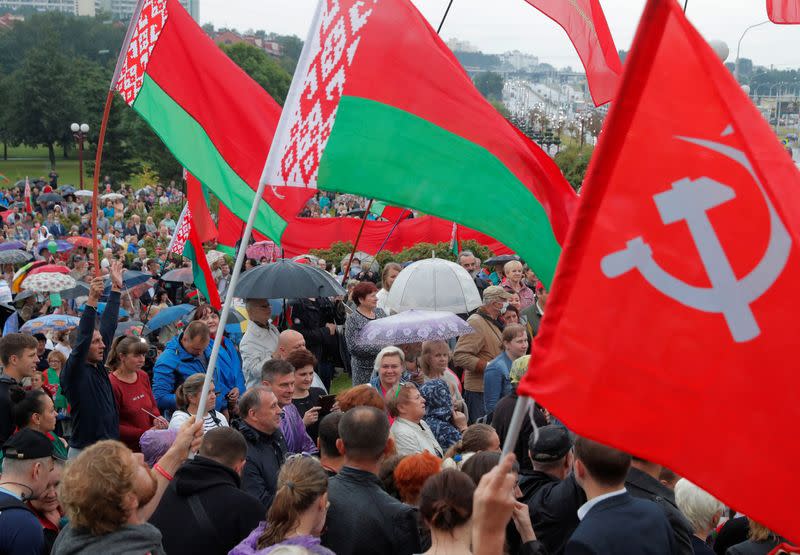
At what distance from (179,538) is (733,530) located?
8.50 ft

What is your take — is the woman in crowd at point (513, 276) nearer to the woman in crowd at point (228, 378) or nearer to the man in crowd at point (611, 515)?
the woman in crowd at point (228, 378)

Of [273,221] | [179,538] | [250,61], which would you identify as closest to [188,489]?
[179,538]

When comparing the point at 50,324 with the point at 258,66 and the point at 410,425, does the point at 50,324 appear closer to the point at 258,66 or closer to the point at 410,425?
the point at 410,425

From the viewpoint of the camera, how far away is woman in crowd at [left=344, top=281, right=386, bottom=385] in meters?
8.38

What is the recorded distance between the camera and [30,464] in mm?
4750

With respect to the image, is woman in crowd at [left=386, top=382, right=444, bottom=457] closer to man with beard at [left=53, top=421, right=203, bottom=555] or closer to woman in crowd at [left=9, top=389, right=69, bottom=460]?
woman in crowd at [left=9, top=389, right=69, bottom=460]

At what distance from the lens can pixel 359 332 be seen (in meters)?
8.64

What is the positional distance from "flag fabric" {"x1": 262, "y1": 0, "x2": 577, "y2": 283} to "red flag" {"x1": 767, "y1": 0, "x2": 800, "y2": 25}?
5.80 metres

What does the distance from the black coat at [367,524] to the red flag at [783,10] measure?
740 centimetres

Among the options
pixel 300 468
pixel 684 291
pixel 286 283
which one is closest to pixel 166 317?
pixel 286 283

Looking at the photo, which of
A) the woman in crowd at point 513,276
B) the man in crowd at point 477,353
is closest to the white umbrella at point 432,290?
the man in crowd at point 477,353

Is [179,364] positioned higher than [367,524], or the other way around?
[367,524]

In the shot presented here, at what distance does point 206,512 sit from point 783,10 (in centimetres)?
794

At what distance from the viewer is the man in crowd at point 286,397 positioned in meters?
6.28
